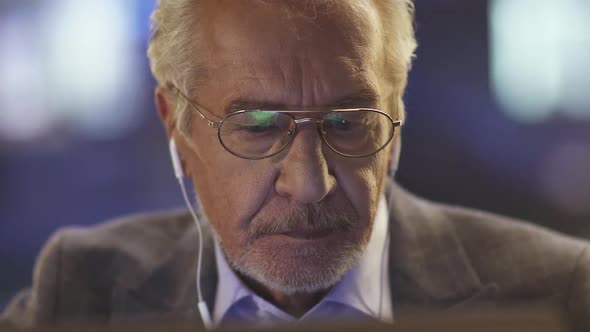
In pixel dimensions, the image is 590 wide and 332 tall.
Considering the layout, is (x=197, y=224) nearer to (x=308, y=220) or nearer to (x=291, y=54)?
(x=308, y=220)

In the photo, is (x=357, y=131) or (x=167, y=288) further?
(x=167, y=288)

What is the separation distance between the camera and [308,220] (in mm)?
1394

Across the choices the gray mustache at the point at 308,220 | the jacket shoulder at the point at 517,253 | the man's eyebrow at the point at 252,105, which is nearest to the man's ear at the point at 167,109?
the man's eyebrow at the point at 252,105

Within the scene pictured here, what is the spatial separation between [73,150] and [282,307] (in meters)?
0.98

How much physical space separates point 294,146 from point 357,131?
0.49 feet

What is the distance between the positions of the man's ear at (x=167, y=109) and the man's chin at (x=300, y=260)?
370 millimetres

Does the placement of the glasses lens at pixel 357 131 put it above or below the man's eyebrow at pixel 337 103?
below

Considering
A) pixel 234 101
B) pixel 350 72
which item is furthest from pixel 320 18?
pixel 234 101

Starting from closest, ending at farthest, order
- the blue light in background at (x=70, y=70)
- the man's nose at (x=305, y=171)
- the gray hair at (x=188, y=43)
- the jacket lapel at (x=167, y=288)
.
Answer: the man's nose at (x=305, y=171) < the gray hair at (x=188, y=43) < the jacket lapel at (x=167, y=288) < the blue light in background at (x=70, y=70)

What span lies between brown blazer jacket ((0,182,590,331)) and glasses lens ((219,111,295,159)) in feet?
1.33

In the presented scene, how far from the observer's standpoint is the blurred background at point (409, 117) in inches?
80.0

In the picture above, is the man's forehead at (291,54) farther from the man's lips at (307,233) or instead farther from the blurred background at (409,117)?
the blurred background at (409,117)

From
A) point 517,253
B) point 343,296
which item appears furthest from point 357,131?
point 517,253

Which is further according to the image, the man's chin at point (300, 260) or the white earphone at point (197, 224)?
the white earphone at point (197, 224)
